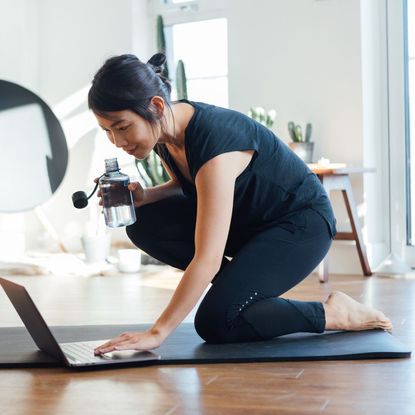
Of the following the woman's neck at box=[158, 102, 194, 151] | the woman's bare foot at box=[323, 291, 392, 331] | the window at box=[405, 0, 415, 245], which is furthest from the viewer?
the window at box=[405, 0, 415, 245]

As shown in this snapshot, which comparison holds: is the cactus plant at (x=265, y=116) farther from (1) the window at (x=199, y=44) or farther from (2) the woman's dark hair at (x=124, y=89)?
(2) the woman's dark hair at (x=124, y=89)

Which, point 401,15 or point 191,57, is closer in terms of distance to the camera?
point 401,15

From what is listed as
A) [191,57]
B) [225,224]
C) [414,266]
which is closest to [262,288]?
[225,224]

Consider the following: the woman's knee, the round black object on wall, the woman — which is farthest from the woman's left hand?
the round black object on wall

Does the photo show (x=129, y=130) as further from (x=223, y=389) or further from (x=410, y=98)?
(x=410, y=98)

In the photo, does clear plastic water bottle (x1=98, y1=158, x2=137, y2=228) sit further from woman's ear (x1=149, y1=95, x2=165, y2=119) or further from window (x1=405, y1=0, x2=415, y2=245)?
window (x1=405, y1=0, x2=415, y2=245)

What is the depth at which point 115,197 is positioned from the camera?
204 centimetres

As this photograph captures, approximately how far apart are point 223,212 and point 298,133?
6.57 ft

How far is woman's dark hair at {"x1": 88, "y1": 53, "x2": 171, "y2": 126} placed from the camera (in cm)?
174

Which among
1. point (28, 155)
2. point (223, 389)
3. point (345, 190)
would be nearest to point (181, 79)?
point (28, 155)

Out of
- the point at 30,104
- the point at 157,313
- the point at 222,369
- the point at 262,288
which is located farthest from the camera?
the point at 30,104

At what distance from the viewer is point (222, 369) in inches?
66.8

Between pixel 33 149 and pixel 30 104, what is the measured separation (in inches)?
9.2

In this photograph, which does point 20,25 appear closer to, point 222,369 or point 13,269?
point 13,269
